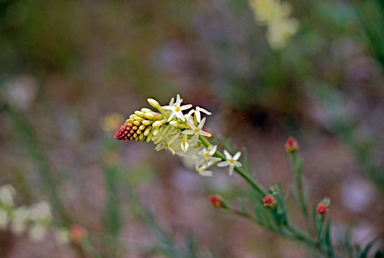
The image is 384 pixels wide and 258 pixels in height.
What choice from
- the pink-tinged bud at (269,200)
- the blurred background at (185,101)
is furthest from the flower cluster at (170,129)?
the blurred background at (185,101)

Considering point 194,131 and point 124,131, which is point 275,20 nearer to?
point 194,131

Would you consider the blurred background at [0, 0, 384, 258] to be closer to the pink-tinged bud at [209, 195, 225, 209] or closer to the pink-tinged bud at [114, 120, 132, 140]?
the pink-tinged bud at [209, 195, 225, 209]

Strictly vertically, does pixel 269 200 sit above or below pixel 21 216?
above

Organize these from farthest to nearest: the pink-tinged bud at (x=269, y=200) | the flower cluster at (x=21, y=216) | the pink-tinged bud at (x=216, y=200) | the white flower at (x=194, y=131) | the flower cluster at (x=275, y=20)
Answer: the flower cluster at (x=275, y=20) < the flower cluster at (x=21, y=216) < the pink-tinged bud at (x=216, y=200) < the pink-tinged bud at (x=269, y=200) < the white flower at (x=194, y=131)

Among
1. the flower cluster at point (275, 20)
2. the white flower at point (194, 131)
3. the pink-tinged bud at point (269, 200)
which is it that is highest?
the flower cluster at point (275, 20)

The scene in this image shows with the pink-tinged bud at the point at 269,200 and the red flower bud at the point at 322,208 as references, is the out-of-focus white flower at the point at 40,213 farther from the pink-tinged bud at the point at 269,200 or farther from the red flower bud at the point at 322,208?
the red flower bud at the point at 322,208

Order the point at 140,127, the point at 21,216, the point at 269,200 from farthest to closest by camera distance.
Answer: the point at 21,216, the point at 269,200, the point at 140,127

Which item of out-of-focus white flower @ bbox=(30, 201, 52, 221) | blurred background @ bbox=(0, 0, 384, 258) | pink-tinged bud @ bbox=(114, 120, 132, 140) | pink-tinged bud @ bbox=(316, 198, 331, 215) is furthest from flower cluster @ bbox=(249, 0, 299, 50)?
out-of-focus white flower @ bbox=(30, 201, 52, 221)

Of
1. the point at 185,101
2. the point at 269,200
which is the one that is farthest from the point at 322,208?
the point at 185,101

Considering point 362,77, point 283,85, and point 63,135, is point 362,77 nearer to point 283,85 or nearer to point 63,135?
point 283,85

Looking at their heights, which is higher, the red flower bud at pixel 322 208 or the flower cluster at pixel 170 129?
the flower cluster at pixel 170 129
